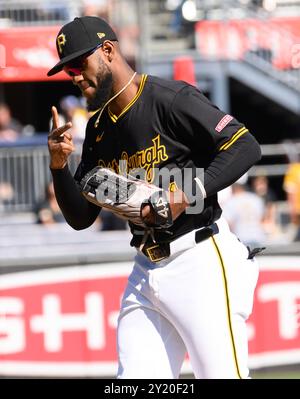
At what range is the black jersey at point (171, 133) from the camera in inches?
168

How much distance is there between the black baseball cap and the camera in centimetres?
429

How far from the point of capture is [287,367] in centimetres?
788

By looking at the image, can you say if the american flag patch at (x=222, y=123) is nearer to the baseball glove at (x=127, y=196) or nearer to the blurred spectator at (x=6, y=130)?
the baseball glove at (x=127, y=196)

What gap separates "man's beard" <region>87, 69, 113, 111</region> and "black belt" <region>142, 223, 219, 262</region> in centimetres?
69

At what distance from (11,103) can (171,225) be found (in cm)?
1213

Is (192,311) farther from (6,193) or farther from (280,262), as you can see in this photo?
(6,193)

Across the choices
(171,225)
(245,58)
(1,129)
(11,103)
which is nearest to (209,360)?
(171,225)

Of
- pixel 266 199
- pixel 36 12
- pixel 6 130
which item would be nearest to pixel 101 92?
pixel 266 199

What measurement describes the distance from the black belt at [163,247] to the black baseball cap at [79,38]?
3.05 ft

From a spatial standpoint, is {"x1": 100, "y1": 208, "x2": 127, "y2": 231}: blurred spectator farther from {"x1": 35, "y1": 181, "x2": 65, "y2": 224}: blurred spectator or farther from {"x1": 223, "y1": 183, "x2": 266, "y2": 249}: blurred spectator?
{"x1": 223, "y1": 183, "x2": 266, "y2": 249}: blurred spectator

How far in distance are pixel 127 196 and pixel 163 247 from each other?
1.04 feet

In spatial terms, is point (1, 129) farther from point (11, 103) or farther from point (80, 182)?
point (80, 182)

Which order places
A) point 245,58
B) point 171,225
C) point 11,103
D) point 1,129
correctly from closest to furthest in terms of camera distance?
→ point 171,225 < point 1,129 < point 245,58 < point 11,103
